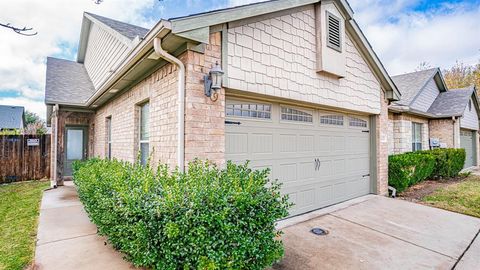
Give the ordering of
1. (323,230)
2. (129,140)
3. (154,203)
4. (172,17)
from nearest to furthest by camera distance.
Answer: (154,203), (172,17), (323,230), (129,140)

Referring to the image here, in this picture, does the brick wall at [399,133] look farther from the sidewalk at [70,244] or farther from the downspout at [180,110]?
the sidewalk at [70,244]

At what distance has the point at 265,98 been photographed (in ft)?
16.2

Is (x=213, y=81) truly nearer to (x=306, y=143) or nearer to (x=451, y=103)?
(x=306, y=143)

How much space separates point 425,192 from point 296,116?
624 cm

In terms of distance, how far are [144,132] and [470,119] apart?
19.4 meters

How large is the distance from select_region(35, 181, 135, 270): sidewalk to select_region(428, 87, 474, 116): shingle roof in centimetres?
1612

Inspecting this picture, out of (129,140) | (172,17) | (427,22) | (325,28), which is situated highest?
(427,22)

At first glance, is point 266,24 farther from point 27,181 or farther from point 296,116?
point 27,181

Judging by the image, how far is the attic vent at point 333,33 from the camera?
5855mm

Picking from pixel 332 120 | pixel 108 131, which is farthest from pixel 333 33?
pixel 108 131

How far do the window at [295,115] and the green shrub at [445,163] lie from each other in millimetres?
8495

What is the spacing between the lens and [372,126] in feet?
25.2

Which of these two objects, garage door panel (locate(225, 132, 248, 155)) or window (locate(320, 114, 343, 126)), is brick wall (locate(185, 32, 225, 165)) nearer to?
garage door panel (locate(225, 132, 248, 155))

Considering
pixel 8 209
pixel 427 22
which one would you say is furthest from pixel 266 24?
pixel 427 22
